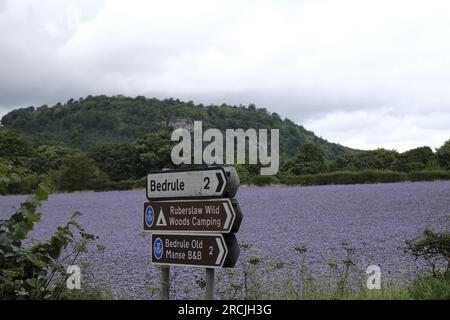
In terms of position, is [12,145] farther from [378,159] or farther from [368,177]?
[368,177]

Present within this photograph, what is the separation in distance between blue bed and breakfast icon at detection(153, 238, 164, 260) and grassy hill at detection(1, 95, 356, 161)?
4569 centimetres

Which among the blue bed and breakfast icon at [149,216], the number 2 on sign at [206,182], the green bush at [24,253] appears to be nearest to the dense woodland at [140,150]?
the green bush at [24,253]

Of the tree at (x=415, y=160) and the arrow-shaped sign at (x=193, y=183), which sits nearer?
the arrow-shaped sign at (x=193, y=183)

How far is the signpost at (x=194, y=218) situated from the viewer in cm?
494

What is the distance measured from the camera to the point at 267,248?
407 inches

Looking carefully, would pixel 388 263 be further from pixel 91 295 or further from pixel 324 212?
Result: pixel 324 212

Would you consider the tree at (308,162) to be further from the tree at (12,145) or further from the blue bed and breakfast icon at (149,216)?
the blue bed and breakfast icon at (149,216)

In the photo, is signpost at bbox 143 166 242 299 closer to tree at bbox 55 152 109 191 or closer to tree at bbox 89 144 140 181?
tree at bbox 55 152 109 191

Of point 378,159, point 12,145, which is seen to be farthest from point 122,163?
point 378,159

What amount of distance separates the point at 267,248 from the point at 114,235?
13.2 ft

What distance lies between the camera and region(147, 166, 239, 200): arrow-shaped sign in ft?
16.3

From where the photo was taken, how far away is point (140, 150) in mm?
38906

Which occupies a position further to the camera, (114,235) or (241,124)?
(241,124)
